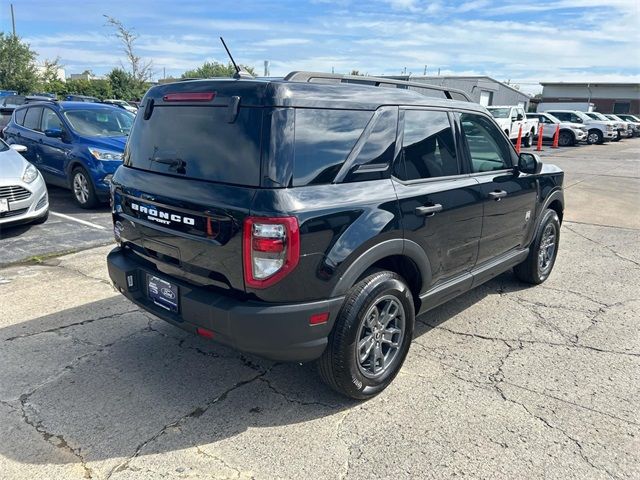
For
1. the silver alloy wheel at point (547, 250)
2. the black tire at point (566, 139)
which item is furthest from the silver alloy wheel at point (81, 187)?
the black tire at point (566, 139)

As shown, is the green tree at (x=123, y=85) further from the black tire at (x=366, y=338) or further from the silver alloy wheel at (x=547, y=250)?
the black tire at (x=366, y=338)

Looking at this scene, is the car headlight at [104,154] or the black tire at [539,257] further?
the car headlight at [104,154]

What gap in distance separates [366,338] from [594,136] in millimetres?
30454

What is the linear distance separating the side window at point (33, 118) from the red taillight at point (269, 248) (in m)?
8.40

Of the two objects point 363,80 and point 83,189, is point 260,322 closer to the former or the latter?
point 363,80

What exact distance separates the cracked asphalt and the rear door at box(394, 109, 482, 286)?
76cm

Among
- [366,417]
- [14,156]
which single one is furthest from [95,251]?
[366,417]

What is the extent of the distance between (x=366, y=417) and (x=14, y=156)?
6.51m

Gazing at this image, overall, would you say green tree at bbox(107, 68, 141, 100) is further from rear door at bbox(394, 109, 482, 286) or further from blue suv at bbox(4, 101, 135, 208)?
rear door at bbox(394, 109, 482, 286)

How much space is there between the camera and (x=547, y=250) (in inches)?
212

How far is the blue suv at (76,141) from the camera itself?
8023 millimetres

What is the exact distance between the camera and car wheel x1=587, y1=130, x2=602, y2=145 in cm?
2849

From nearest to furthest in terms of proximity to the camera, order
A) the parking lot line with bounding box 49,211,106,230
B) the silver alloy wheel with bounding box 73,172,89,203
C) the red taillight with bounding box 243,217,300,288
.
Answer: the red taillight with bounding box 243,217,300,288 → the parking lot line with bounding box 49,211,106,230 → the silver alloy wheel with bounding box 73,172,89,203

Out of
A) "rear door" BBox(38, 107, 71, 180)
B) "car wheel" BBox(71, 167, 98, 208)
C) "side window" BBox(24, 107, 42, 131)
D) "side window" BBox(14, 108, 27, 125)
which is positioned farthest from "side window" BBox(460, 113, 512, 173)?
"side window" BBox(14, 108, 27, 125)
